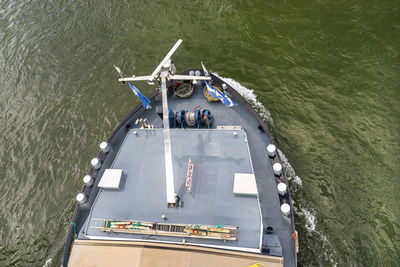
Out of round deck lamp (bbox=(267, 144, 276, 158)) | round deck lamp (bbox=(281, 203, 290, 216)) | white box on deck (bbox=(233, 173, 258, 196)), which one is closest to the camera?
white box on deck (bbox=(233, 173, 258, 196))

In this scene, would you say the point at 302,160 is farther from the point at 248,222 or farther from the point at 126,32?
the point at 126,32

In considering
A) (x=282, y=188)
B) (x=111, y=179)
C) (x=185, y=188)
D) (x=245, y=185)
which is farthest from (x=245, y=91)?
(x=111, y=179)

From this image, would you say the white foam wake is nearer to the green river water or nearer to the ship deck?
the green river water

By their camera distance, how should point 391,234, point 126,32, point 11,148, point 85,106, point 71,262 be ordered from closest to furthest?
1. point 71,262
2. point 391,234
3. point 11,148
4. point 85,106
5. point 126,32

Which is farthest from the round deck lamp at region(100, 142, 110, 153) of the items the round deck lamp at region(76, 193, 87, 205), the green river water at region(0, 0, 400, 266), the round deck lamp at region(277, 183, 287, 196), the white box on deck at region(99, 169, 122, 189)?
the round deck lamp at region(277, 183, 287, 196)

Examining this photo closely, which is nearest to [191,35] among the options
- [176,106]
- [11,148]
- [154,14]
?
[154,14]

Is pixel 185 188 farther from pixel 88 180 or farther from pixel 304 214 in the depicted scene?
pixel 304 214
